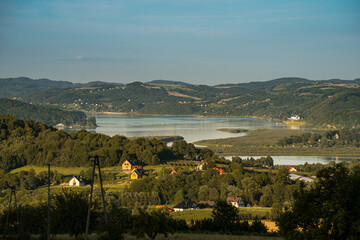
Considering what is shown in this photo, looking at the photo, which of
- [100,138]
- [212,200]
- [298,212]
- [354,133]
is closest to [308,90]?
[354,133]

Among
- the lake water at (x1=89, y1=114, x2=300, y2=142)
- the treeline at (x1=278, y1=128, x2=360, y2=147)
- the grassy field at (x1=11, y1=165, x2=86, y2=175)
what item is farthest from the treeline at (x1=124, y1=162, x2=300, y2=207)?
the lake water at (x1=89, y1=114, x2=300, y2=142)

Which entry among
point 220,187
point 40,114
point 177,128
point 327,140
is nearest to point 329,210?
point 220,187

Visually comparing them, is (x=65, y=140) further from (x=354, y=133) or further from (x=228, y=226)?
(x=354, y=133)

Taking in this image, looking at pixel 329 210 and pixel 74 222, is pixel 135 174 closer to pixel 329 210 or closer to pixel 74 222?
pixel 74 222

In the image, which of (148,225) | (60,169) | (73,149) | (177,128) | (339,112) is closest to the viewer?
(148,225)

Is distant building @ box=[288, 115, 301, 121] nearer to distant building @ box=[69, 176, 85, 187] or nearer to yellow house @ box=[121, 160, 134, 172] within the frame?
yellow house @ box=[121, 160, 134, 172]
